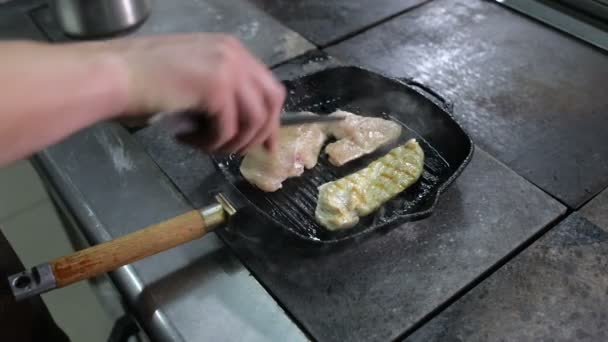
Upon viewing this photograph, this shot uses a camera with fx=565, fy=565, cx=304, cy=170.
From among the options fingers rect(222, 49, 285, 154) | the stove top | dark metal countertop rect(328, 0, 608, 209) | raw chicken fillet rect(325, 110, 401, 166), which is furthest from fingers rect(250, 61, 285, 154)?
the stove top

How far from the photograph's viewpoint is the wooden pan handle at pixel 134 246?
1.06 meters

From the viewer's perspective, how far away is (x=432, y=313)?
1.14 metres

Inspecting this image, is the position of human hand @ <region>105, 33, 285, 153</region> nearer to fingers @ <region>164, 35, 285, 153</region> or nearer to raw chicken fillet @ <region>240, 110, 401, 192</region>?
fingers @ <region>164, 35, 285, 153</region>

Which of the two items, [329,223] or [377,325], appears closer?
[377,325]

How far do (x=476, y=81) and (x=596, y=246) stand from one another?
671mm

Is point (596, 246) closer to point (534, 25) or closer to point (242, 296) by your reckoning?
point (242, 296)

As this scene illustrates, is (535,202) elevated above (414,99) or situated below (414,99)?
below

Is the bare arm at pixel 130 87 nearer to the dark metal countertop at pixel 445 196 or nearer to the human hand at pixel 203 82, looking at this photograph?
the human hand at pixel 203 82

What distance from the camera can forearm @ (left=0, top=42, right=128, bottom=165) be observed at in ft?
2.24

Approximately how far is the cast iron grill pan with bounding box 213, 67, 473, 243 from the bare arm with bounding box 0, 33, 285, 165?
15.2 inches

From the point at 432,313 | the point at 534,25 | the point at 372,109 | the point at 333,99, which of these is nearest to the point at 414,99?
the point at 372,109

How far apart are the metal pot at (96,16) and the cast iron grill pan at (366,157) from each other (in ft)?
2.32

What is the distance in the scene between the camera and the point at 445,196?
138cm

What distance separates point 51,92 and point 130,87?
10cm
